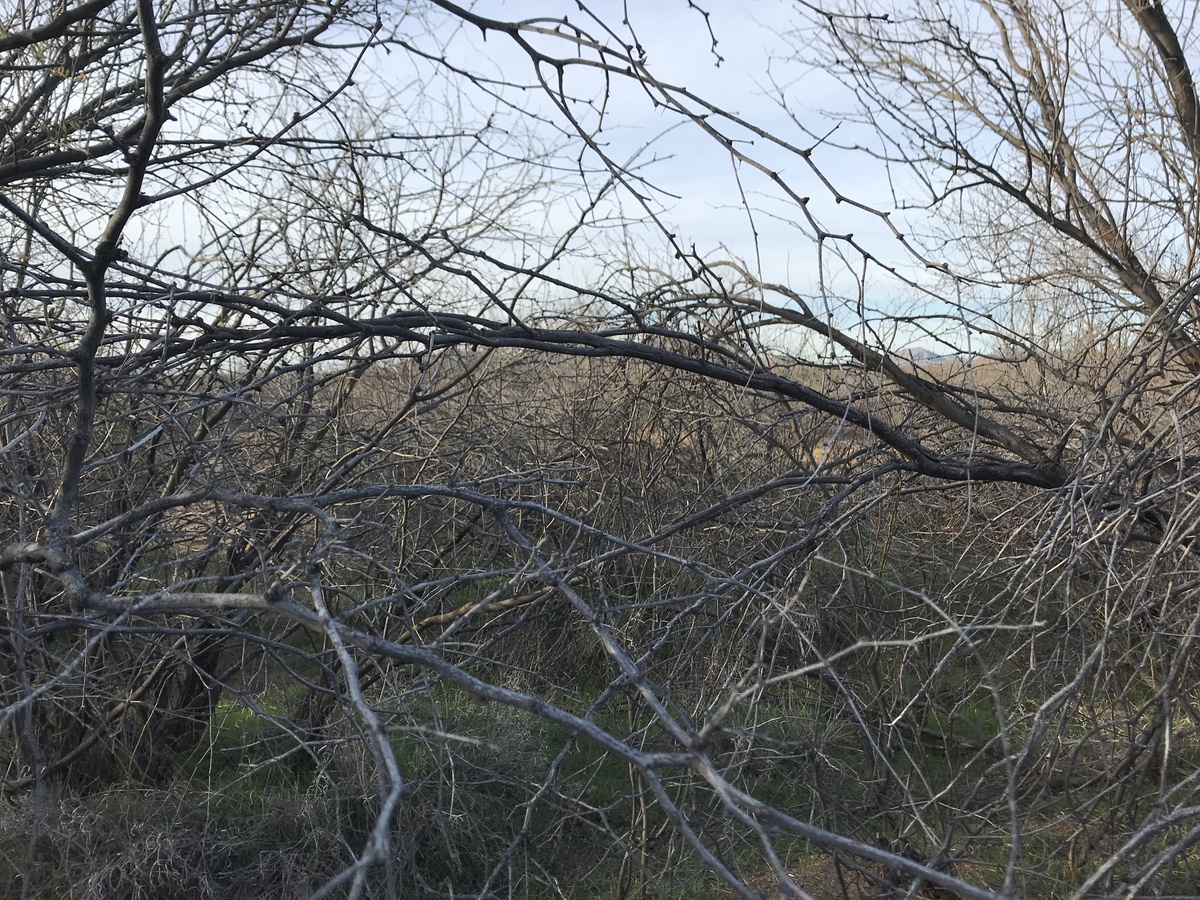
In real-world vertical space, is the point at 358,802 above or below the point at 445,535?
below

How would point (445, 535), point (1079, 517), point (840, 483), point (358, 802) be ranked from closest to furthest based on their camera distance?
point (1079, 517) < point (840, 483) < point (358, 802) < point (445, 535)

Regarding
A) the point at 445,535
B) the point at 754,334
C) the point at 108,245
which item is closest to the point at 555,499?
the point at 445,535

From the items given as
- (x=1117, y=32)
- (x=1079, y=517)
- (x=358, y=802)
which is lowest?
(x=358, y=802)

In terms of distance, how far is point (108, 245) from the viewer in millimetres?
1760

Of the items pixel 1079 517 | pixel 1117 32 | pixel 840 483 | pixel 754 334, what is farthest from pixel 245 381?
pixel 1117 32

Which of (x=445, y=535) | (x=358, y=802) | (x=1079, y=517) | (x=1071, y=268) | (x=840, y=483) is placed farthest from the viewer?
(x=445, y=535)

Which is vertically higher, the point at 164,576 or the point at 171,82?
the point at 171,82

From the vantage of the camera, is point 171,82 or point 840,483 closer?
point 840,483

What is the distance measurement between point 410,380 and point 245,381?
1.26m

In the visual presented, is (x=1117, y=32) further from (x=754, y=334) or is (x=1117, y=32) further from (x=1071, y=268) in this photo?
(x=754, y=334)

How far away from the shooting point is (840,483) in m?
3.53

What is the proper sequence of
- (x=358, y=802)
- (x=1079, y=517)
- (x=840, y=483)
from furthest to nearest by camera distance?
1. (x=358, y=802)
2. (x=840, y=483)
3. (x=1079, y=517)

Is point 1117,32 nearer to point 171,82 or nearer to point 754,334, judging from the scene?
point 754,334

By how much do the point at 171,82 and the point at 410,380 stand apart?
161cm
